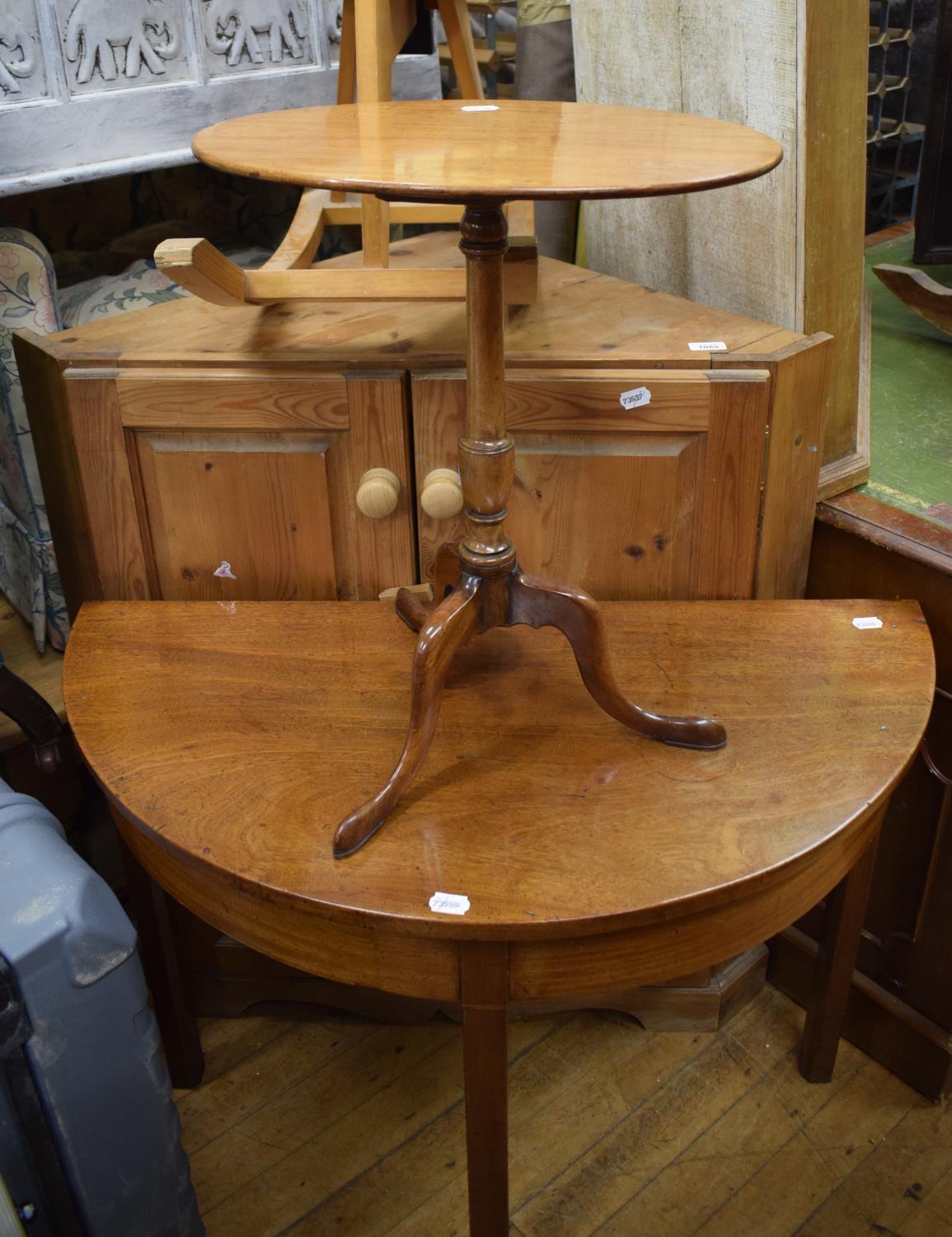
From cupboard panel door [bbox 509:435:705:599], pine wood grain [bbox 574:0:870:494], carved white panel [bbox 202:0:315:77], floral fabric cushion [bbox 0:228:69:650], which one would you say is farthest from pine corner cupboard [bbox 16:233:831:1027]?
carved white panel [bbox 202:0:315:77]

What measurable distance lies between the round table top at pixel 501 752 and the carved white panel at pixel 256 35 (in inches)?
37.5

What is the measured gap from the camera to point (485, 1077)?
1045 millimetres

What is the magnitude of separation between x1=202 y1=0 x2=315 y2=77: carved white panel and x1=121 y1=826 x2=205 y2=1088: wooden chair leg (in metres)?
1.21

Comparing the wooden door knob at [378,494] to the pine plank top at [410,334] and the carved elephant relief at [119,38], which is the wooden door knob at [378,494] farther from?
the carved elephant relief at [119,38]

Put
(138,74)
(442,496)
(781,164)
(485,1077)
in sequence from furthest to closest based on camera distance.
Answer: (138,74), (781,164), (442,496), (485,1077)

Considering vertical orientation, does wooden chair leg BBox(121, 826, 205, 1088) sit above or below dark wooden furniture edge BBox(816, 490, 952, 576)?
below

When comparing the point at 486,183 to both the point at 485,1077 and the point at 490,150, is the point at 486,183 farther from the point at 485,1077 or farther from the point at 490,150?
the point at 485,1077

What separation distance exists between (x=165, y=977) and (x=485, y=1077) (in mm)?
643

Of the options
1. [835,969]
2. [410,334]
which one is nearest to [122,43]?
[410,334]

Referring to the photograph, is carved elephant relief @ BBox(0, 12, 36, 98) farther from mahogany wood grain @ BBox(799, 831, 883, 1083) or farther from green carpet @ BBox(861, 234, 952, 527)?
mahogany wood grain @ BBox(799, 831, 883, 1083)

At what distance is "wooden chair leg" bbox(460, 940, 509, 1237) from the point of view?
1001 mm

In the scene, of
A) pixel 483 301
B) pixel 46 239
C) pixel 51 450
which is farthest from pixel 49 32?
pixel 483 301

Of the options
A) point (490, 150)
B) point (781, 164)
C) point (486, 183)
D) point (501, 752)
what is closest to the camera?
point (486, 183)

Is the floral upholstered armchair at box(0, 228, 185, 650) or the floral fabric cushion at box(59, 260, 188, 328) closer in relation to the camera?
the floral upholstered armchair at box(0, 228, 185, 650)
